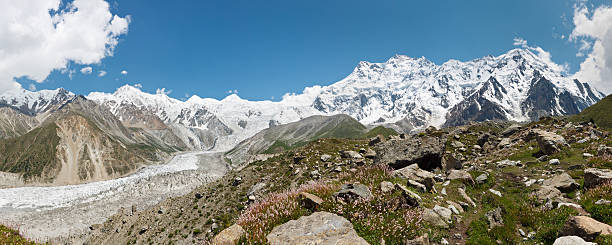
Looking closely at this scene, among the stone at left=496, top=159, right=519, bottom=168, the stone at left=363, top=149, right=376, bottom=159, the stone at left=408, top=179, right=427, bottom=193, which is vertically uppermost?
the stone at left=363, top=149, right=376, bottom=159

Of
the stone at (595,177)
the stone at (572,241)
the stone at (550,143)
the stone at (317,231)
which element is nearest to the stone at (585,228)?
the stone at (572,241)

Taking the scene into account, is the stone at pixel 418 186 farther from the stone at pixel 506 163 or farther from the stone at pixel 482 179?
the stone at pixel 506 163

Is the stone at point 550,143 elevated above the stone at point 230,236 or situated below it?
above

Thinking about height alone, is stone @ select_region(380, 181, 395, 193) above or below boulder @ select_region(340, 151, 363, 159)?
below

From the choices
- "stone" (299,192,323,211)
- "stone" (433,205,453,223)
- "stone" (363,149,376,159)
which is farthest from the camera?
"stone" (363,149,376,159)

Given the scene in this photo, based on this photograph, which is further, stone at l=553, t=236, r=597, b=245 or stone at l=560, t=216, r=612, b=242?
stone at l=560, t=216, r=612, b=242

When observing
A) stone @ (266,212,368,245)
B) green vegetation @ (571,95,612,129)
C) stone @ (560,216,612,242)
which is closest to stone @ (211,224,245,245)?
stone @ (266,212,368,245)

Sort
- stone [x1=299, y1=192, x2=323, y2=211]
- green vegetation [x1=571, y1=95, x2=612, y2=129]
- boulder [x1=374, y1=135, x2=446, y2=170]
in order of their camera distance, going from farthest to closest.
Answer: green vegetation [x1=571, y1=95, x2=612, y2=129], boulder [x1=374, y1=135, x2=446, y2=170], stone [x1=299, y1=192, x2=323, y2=211]

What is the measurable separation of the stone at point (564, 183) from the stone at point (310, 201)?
12.5 m

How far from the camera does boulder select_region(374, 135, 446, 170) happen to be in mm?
21578

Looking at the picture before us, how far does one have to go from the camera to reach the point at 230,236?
920 cm

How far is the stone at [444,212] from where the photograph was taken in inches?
467

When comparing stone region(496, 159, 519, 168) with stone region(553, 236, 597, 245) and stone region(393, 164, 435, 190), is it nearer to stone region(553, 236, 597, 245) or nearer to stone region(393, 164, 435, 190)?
stone region(393, 164, 435, 190)

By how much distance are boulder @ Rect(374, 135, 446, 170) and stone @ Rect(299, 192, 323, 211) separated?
11.6 metres
